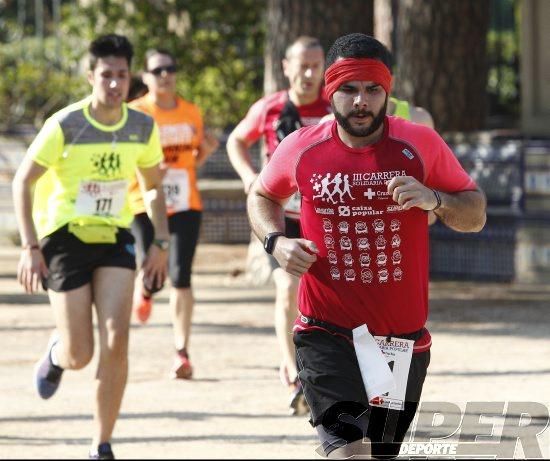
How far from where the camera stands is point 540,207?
13883 mm

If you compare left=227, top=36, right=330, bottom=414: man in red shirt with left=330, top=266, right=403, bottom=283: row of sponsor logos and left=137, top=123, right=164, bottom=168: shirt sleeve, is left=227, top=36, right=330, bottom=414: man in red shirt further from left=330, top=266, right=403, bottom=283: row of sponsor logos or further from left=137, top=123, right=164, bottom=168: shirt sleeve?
left=330, top=266, right=403, bottom=283: row of sponsor logos

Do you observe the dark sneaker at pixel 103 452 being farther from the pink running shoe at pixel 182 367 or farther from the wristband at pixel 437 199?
the wristband at pixel 437 199

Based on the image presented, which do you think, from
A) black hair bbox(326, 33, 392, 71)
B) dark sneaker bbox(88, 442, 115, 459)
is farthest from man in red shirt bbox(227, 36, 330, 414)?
black hair bbox(326, 33, 392, 71)

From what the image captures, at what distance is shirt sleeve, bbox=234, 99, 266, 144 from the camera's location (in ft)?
29.7

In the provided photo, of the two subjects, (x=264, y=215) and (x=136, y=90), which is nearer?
(x=264, y=215)

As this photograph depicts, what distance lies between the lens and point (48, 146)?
24.3ft

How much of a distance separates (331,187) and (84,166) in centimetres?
253

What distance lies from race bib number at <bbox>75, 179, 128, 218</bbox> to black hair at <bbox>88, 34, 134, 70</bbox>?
0.64m

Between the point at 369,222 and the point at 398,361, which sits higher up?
the point at 369,222

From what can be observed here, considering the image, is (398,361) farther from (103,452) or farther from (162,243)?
(162,243)

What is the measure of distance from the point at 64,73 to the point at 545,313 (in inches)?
359

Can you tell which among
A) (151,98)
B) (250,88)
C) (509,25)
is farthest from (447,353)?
(509,25)

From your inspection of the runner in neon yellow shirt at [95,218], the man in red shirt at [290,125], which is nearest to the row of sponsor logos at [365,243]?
the runner in neon yellow shirt at [95,218]

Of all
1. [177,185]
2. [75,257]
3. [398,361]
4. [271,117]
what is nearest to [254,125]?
[271,117]
